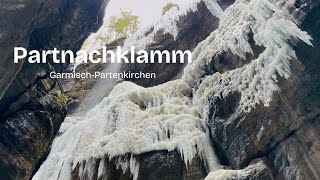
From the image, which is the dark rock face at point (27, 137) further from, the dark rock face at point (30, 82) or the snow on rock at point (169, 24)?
the snow on rock at point (169, 24)

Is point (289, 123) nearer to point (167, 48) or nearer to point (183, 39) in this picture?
point (183, 39)

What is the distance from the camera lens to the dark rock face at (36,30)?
11.3m

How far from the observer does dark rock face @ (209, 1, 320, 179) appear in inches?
332

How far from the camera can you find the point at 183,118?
1066cm

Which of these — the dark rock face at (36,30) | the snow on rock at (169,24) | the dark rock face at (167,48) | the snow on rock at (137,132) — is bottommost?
the snow on rock at (137,132)

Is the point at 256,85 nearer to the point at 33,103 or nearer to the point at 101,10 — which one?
the point at 33,103

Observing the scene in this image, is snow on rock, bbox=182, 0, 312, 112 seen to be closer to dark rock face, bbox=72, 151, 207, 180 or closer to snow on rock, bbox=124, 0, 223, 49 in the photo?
dark rock face, bbox=72, 151, 207, 180

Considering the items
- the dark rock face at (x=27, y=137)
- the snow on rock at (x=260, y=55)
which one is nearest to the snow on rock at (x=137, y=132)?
the dark rock face at (x=27, y=137)

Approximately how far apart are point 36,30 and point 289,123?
9.53 meters

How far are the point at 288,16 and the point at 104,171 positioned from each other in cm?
596

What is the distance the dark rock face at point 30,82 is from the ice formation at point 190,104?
70 centimetres

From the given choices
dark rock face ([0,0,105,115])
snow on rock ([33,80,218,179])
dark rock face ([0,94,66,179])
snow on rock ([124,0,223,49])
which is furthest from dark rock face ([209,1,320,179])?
snow on rock ([124,0,223,49])

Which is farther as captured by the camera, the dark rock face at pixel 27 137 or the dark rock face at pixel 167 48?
the dark rock face at pixel 167 48

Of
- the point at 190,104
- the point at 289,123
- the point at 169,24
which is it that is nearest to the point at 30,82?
the point at 190,104
